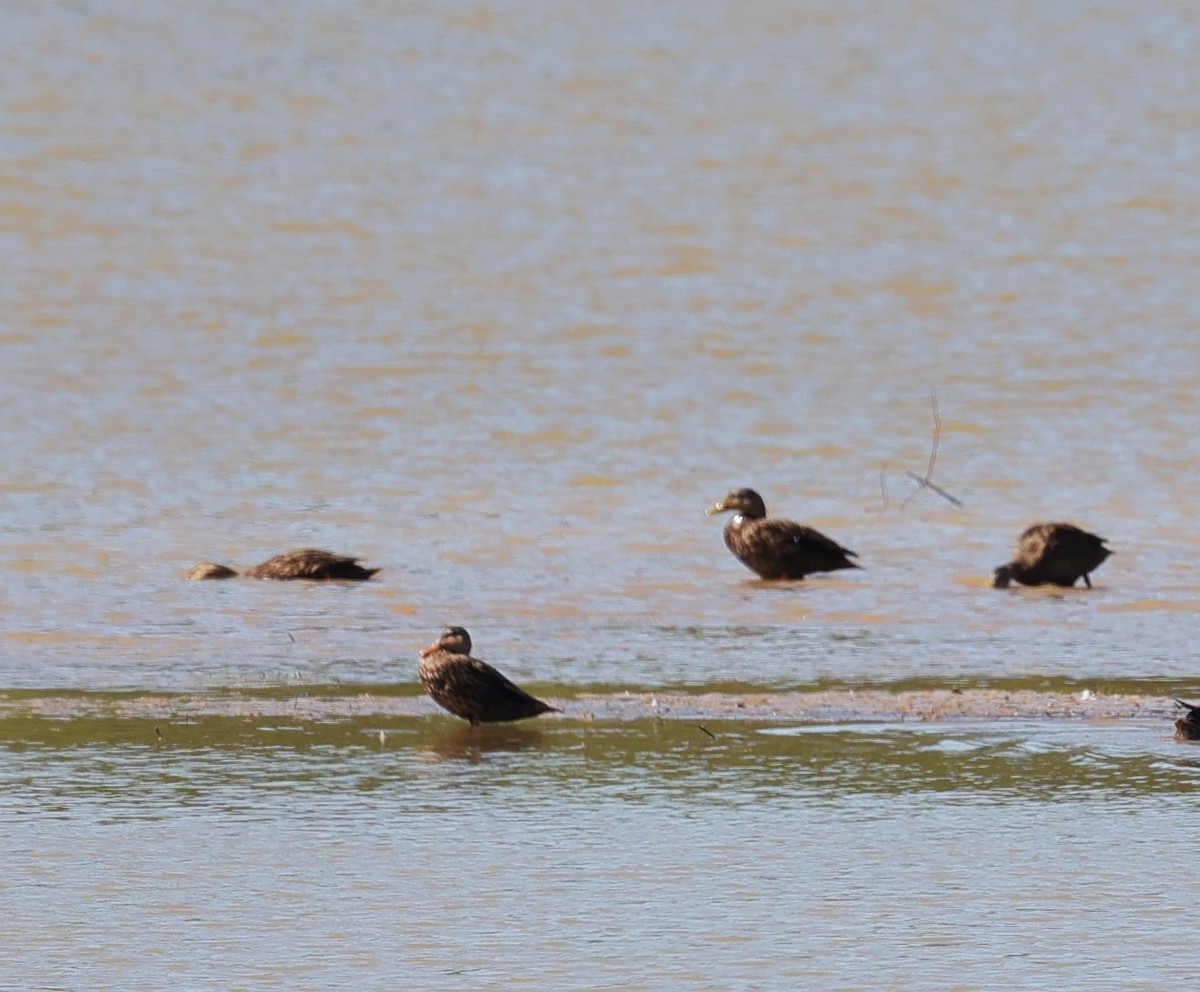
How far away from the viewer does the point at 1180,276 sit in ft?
83.0

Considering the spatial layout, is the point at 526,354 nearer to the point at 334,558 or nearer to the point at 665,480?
the point at 665,480

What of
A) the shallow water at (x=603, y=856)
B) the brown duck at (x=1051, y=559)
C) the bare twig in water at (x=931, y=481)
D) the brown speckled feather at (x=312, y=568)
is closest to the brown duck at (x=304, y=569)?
the brown speckled feather at (x=312, y=568)

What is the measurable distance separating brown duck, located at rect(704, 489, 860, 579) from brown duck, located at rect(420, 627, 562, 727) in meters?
4.77

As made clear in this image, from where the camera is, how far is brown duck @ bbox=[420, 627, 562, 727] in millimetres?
9336

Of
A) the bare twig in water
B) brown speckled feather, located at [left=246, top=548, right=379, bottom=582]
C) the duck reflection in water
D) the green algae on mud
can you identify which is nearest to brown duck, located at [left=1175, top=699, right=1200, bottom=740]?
the green algae on mud

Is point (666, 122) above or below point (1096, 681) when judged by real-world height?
above

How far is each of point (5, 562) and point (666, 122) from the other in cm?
2110

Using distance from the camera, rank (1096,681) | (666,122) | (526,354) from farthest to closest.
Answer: (666,122), (526,354), (1096,681)

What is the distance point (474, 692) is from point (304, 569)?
4.34 meters

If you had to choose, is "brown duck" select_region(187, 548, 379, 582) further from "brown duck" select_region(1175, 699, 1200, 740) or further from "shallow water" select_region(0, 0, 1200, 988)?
"brown duck" select_region(1175, 699, 1200, 740)

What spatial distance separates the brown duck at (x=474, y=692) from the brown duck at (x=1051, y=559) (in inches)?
179

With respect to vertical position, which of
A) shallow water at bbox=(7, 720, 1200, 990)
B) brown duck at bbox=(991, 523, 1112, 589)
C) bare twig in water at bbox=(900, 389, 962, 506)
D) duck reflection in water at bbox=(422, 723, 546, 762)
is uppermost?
bare twig in water at bbox=(900, 389, 962, 506)

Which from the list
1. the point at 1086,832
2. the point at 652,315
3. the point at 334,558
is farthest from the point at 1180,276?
the point at 1086,832

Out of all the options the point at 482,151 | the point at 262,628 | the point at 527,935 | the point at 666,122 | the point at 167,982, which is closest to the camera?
the point at 167,982
